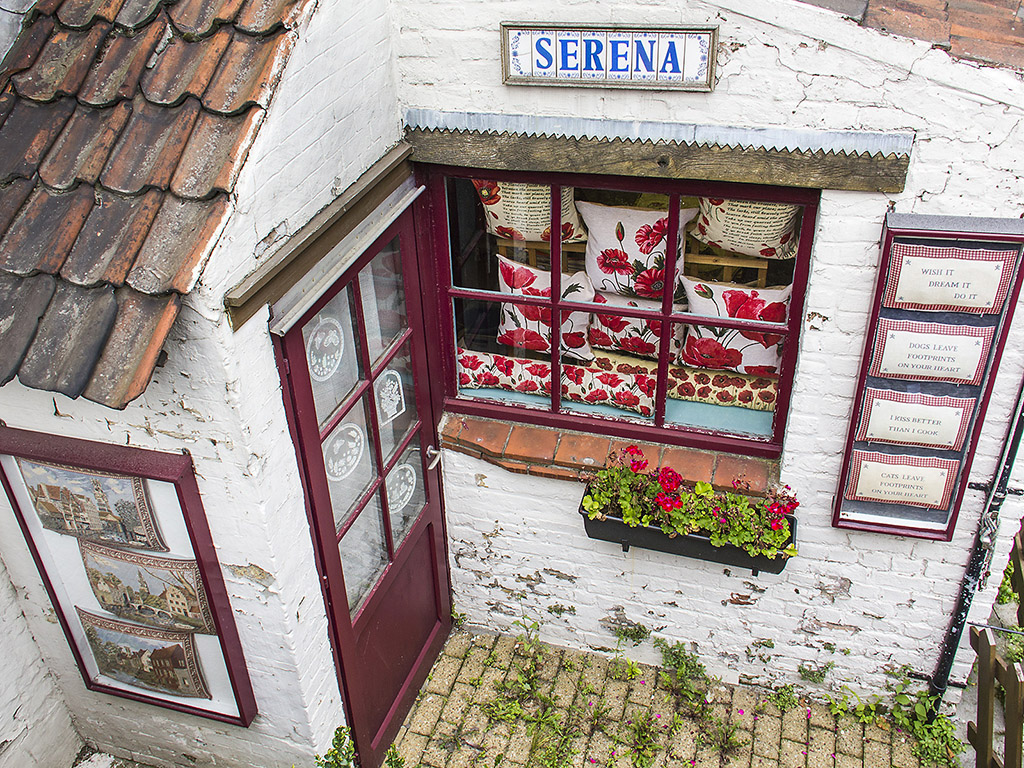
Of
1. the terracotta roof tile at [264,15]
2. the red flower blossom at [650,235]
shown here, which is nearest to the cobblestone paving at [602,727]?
the red flower blossom at [650,235]

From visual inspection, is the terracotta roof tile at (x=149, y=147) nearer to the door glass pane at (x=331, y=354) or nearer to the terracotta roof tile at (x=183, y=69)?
the terracotta roof tile at (x=183, y=69)

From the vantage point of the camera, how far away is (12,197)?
9.13 ft

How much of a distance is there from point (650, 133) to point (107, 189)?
191 cm

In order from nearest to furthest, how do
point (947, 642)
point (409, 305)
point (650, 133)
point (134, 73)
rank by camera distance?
point (134, 73) < point (650, 133) < point (409, 305) < point (947, 642)

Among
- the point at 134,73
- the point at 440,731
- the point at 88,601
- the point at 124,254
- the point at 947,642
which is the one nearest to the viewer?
the point at 124,254

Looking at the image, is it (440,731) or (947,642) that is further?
(440,731)

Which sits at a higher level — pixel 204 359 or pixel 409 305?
pixel 204 359

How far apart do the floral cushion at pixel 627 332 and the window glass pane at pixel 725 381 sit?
0.33 ft

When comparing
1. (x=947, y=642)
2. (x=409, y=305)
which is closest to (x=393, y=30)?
(x=409, y=305)

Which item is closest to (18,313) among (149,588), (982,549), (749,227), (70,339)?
(70,339)

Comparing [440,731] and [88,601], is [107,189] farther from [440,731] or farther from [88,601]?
[440,731]

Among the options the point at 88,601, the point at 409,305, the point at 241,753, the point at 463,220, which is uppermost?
the point at 463,220

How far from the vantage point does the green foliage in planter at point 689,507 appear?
3932mm

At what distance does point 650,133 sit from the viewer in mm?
3424
